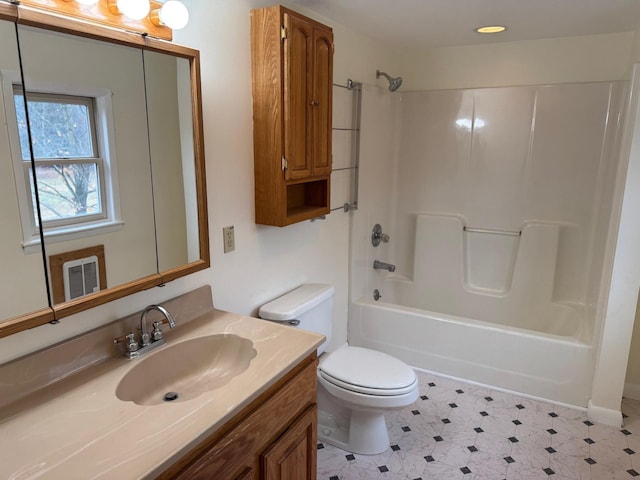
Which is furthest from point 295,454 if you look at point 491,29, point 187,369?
point 491,29

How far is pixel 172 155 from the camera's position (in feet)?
5.20

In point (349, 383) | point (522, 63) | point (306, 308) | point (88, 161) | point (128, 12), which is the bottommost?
point (349, 383)

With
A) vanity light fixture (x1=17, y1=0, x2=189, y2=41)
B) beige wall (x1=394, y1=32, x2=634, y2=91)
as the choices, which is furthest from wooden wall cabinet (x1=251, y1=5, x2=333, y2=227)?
beige wall (x1=394, y1=32, x2=634, y2=91)

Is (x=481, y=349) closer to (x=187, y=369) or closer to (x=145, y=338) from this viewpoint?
(x=187, y=369)

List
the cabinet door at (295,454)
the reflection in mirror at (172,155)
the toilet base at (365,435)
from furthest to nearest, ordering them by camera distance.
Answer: the toilet base at (365,435), the reflection in mirror at (172,155), the cabinet door at (295,454)

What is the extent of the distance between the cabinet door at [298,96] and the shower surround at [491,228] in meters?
0.94

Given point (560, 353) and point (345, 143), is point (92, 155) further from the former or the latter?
point (560, 353)

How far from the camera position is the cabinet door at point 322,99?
203cm

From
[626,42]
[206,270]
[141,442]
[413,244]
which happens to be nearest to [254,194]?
[206,270]

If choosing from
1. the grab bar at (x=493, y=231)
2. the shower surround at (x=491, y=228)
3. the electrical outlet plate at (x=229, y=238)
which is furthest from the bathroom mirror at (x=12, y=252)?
the grab bar at (x=493, y=231)

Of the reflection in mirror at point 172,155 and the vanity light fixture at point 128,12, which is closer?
the vanity light fixture at point 128,12

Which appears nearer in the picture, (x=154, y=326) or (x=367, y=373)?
(x=154, y=326)

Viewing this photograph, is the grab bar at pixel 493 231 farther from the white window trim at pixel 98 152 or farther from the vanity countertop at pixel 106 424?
the white window trim at pixel 98 152

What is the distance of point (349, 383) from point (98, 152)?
1422 millimetres
